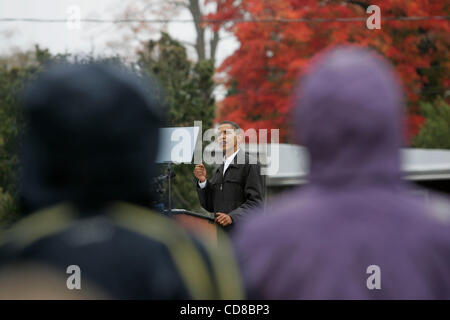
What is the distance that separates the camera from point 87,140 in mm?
1461

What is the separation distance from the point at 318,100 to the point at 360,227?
1.07ft

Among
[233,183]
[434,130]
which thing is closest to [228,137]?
[233,183]

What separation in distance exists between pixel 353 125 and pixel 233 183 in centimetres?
390

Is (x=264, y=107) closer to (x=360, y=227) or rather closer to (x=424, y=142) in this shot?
(x=424, y=142)

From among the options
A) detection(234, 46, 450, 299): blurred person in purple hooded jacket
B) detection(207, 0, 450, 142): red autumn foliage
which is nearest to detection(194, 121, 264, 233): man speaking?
detection(234, 46, 450, 299): blurred person in purple hooded jacket

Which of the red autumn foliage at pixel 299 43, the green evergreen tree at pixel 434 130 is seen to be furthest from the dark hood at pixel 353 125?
the green evergreen tree at pixel 434 130

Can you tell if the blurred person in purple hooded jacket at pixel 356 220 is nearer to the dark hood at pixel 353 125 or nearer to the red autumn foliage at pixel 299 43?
the dark hood at pixel 353 125

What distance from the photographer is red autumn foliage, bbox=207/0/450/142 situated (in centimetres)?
1249

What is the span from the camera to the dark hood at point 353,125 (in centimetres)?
154

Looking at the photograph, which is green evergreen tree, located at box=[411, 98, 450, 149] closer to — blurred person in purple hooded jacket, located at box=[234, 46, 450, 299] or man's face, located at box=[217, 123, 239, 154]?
man's face, located at box=[217, 123, 239, 154]

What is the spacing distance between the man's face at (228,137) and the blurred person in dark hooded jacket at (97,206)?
3969 millimetres

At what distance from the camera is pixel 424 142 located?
1390 cm

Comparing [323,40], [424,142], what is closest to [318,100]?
[323,40]
